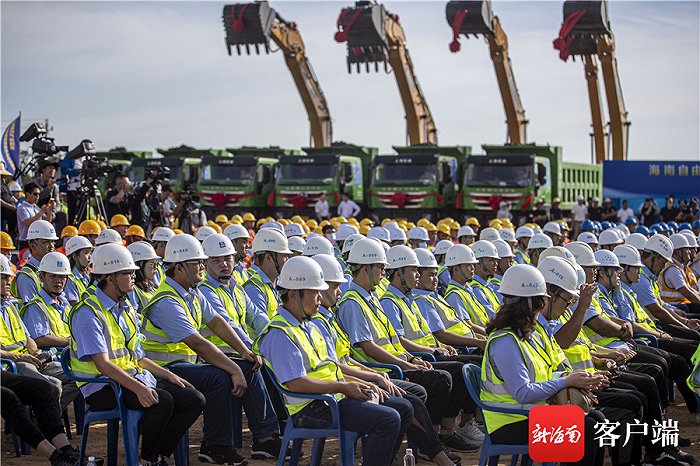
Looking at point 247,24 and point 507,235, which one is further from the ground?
point 247,24

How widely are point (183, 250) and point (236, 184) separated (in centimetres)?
2309

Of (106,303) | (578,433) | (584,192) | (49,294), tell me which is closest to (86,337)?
(106,303)

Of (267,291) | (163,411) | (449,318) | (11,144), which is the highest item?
(11,144)

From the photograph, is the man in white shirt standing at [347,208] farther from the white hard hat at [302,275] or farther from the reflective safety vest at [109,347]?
the white hard hat at [302,275]

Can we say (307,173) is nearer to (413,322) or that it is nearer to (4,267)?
(413,322)

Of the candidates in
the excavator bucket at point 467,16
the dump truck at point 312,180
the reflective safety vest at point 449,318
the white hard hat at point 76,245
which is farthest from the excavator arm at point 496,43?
the reflective safety vest at point 449,318

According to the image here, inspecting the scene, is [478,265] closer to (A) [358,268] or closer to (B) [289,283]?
(A) [358,268]

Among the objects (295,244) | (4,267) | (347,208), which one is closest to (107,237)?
(295,244)

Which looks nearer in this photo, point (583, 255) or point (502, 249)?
point (583, 255)

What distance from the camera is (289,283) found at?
691 cm

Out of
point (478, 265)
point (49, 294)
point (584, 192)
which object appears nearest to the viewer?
point (49, 294)

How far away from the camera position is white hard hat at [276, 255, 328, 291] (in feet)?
22.5

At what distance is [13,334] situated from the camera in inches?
325

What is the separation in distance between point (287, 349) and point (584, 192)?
92.3 feet
